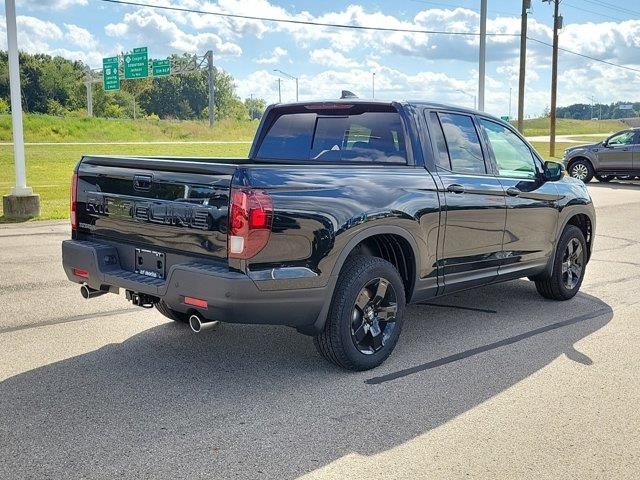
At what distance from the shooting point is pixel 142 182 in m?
4.68

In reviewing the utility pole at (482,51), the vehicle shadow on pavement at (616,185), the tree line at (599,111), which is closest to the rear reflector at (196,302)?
the utility pole at (482,51)

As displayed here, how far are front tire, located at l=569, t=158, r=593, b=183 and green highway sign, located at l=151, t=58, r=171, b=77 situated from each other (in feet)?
141

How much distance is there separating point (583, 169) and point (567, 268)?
57.6 ft

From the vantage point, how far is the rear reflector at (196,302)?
4.26 meters

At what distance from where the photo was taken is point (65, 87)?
80.0 meters

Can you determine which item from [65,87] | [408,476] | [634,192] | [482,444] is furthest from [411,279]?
[65,87]

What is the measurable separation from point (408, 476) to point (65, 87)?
83301 mm

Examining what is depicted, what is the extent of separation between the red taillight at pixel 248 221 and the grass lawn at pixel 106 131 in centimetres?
4181

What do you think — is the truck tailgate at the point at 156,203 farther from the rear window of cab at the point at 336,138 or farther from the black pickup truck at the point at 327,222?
the rear window of cab at the point at 336,138

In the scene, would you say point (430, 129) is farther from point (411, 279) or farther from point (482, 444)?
point (482, 444)

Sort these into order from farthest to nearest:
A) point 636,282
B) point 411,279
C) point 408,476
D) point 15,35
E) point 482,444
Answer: point 15,35, point 636,282, point 411,279, point 482,444, point 408,476

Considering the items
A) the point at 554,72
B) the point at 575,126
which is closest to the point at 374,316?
the point at 554,72

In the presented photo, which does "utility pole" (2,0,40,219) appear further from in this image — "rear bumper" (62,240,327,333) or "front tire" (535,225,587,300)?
"front tire" (535,225,587,300)

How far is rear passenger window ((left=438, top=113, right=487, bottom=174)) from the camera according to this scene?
572 centimetres
